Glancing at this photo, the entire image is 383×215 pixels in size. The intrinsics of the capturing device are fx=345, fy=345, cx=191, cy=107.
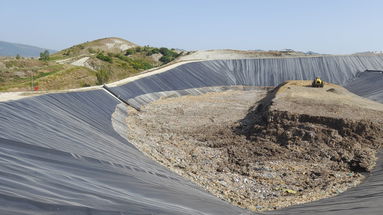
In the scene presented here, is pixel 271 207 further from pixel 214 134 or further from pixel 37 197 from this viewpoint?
pixel 214 134

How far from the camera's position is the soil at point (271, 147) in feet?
46.2

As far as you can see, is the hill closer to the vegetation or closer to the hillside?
the vegetation

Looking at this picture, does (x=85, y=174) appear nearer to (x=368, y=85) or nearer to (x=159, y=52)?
(x=368, y=85)

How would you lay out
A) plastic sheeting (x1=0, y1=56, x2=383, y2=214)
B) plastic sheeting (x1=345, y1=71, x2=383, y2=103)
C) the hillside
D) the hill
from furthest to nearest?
the hill → the hillside → plastic sheeting (x1=345, y1=71, x2=383, y2=103) → plastic sheeting (x1=0, y1=56, x2=383, y2=214)

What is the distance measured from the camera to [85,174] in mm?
10336

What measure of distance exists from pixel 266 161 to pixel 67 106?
442 inches

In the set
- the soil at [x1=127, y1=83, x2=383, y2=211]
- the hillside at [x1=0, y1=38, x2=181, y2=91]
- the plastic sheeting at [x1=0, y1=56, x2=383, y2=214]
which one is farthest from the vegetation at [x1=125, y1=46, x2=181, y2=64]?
the plastic sheeting at [x1=0, y1=56, x2=383, y2=214]

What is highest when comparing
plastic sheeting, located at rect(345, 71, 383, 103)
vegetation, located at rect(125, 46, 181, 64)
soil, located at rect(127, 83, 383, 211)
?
vegetation, located at rect(125, 46, 181, 64)

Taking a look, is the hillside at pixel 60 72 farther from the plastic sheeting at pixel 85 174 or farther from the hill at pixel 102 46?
the plastic sheeting at pixel 85 174

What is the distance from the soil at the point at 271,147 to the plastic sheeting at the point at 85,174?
1.31 meters

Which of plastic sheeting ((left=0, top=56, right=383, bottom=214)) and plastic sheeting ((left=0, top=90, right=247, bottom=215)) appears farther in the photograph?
plastic sheeting ((left=0, top=56, right=383, bottom=214))

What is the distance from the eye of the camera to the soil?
46.2ft

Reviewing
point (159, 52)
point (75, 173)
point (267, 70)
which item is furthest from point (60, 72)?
point (159, 52)

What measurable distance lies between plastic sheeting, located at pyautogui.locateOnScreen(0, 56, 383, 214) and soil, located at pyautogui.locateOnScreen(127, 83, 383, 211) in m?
1.31
